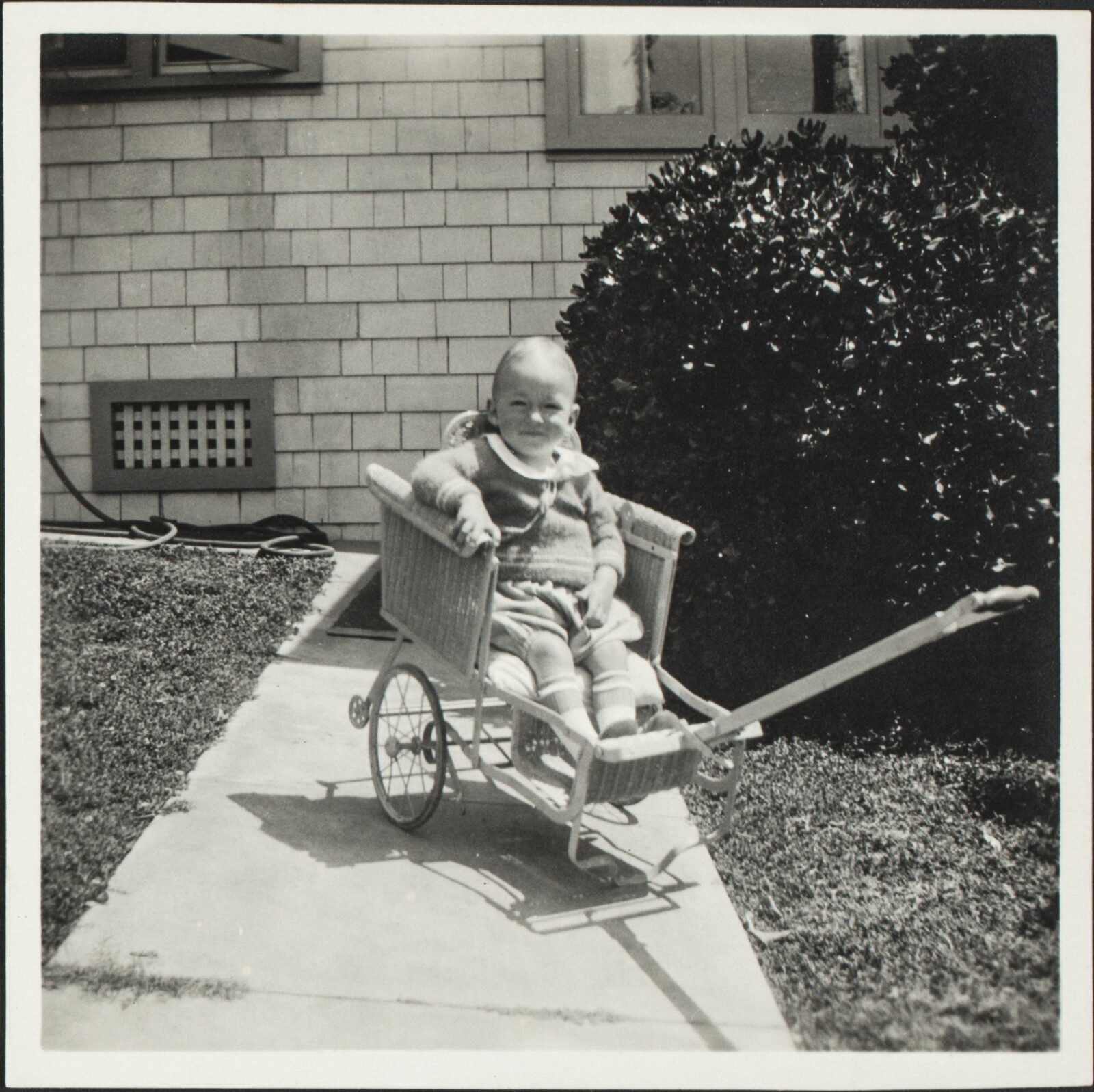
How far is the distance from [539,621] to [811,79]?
3.49 meters

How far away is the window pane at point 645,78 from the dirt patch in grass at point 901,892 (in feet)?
11.2

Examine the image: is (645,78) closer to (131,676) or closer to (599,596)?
(599,596)

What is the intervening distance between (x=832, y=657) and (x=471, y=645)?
180cm

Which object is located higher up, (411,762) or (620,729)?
(620,729)

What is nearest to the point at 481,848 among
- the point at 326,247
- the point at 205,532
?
the point at 205,532

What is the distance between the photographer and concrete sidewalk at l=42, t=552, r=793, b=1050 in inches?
87.0

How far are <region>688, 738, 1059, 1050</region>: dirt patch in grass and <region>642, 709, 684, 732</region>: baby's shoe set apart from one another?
50 cm

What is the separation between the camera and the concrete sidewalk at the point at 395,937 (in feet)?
7.25

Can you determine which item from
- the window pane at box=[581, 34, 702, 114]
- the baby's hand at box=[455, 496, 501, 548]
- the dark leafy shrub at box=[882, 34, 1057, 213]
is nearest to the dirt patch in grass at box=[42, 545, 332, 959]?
the baby's hand at box=[455, 496, 501, 548]

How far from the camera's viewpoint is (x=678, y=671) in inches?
169

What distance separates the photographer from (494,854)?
2889 millimetres

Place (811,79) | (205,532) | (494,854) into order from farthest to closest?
(205,532) → (811,79) → (494,854)

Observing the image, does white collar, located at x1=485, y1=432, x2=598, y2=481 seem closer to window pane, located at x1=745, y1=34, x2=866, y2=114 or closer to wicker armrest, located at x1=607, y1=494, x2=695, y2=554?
wicker armrest, located at x1=607, y1=494, x2=695, y2=554

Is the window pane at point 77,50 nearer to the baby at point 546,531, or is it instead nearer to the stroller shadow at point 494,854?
the baby at point 546,531
